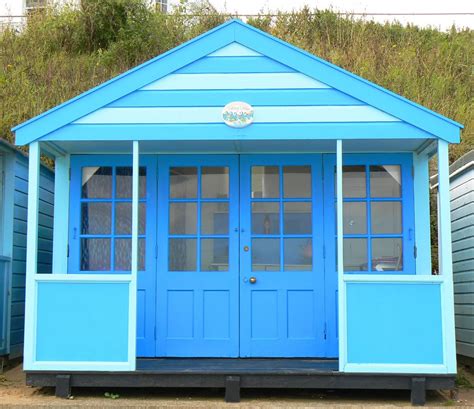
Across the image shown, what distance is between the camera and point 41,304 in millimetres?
5828

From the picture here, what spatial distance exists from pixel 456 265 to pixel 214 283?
10.0ft

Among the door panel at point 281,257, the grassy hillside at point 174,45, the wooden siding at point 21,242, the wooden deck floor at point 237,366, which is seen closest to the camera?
the wooden deck floor at point 237,366

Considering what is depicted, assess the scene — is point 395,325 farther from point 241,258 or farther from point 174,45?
point 174,45

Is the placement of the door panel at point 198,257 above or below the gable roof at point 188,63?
below

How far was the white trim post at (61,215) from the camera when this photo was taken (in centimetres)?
667

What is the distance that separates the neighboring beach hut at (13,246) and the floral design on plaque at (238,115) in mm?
2580

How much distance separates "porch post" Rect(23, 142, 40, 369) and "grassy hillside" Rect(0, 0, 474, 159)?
23.3 ft

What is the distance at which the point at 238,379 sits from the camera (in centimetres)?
568

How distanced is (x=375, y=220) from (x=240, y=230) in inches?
54.8

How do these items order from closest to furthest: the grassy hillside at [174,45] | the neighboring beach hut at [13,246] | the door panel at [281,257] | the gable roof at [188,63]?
the gable roof at [188,63] → the door panel at [281,257] → the neighboring beach hut at [13,246] → the grassy hillside at [174,45]

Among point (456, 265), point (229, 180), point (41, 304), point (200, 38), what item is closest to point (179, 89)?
point (200, 38)

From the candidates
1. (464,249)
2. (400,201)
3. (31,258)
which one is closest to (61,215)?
(31,258)

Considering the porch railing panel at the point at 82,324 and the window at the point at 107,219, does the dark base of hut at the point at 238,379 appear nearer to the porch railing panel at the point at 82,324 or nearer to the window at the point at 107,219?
the porch railing panel at the point at 82,324

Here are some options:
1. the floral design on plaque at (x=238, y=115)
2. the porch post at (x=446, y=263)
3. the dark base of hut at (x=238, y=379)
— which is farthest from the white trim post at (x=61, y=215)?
the porch post at (x=446, y=263)
